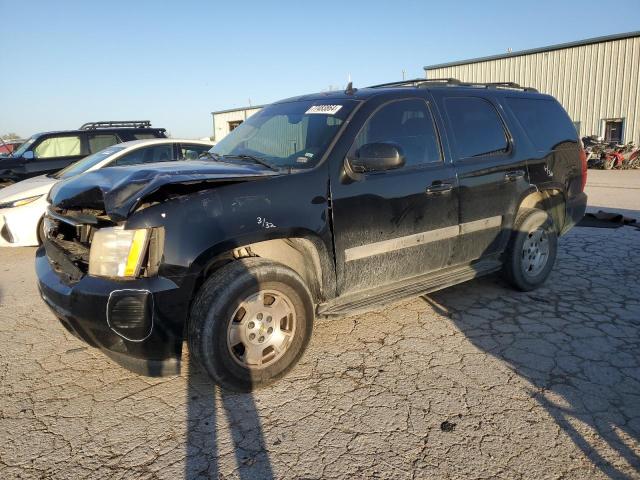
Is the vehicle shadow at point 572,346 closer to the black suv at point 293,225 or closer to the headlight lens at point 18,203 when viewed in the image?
the black suv at point 293,225

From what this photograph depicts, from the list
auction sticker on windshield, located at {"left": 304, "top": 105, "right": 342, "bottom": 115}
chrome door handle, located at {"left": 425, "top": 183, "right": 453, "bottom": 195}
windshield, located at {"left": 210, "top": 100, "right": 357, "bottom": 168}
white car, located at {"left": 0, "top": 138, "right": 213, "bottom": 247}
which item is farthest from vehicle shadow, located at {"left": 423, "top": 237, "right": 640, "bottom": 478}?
white car, located at {"left": 0, "top": 138, "right": 213, "bottom": 247}

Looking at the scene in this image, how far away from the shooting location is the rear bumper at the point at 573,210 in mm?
5072

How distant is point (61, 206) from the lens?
3.03 m

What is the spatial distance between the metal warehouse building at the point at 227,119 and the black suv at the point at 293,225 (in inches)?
1234

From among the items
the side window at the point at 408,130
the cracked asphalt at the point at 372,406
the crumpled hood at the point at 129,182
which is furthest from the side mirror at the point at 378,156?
the cracked asphalt at the point at 372,406

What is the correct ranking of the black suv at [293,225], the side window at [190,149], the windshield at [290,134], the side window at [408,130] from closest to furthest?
→ 1. the black suv at [293,225]
2. the windshield at [290,134]
3. the side window at [408,130]
4. the side window at [190,149]

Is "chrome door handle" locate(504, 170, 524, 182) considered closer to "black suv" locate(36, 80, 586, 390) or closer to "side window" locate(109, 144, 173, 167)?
"black suv" locate(36, 80, 586, 390)

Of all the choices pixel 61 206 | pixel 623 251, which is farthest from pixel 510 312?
pixel 61 206

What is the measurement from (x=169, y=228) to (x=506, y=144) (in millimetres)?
3212

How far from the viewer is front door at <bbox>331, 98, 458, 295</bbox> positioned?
334 cm

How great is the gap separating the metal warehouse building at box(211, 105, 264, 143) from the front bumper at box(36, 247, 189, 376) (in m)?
32.6

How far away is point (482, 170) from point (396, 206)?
107cm

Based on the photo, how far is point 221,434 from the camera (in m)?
2.62

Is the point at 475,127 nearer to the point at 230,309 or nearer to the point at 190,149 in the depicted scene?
the point at 230,309
